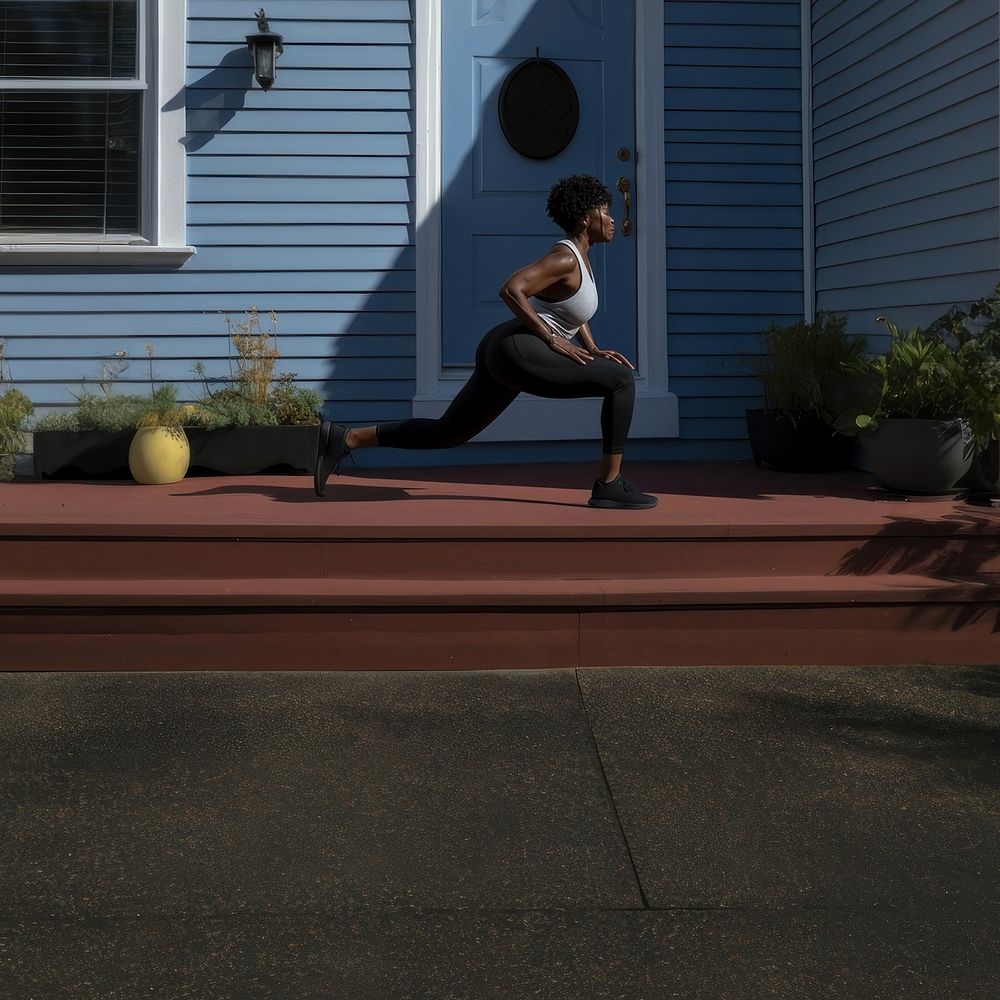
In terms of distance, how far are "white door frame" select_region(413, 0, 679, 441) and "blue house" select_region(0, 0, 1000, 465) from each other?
0.01m

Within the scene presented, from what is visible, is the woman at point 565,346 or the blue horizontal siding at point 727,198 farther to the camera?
the blue horizontal siding at point 727,198

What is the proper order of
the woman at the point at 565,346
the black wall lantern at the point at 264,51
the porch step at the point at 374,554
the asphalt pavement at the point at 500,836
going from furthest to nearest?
the black wall lantern at the point at 264,51
the woman at the point at 565,346
the porch step at the point at 374,554
the asphalt pavement at the point at 500,836

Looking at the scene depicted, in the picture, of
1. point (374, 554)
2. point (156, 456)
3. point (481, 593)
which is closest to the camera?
point (481, 593)

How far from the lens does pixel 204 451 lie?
6047mm

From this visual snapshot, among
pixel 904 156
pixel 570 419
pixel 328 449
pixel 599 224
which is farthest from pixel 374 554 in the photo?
pixel 904 156

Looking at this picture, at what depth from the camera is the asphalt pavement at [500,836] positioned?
229 centimetres

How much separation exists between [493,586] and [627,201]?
10.2 ft

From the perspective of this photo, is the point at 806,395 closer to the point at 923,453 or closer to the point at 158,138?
the point at 923,453

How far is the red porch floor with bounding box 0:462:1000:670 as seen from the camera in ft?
13.8

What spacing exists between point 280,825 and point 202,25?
476cm

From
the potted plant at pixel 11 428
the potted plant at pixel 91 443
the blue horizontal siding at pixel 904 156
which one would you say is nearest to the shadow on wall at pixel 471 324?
the potted plant at pixel 91 443

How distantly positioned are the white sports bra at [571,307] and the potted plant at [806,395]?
161 cm


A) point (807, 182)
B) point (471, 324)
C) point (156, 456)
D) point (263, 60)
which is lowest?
point (156, 456)

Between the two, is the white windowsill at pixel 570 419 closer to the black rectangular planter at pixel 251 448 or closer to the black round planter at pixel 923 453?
the black rectangular planter at pixel 251 448
